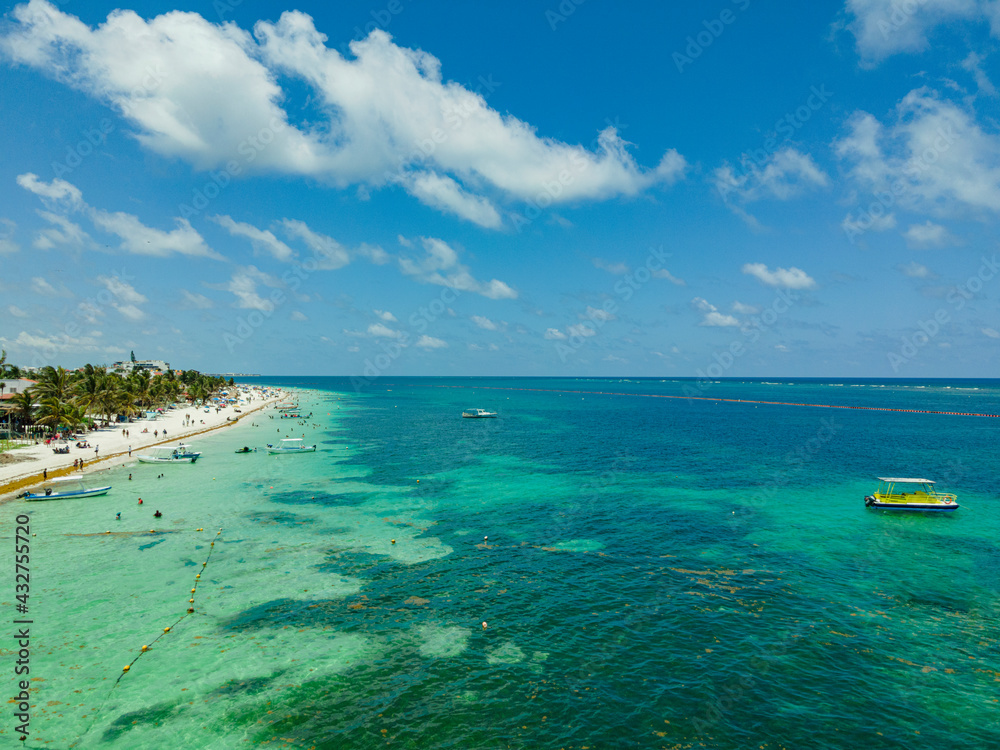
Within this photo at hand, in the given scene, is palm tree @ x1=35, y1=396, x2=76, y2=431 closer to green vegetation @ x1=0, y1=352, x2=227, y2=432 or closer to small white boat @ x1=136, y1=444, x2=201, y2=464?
green vegetation @ x1=0, y1=352, x2=227, y2=432

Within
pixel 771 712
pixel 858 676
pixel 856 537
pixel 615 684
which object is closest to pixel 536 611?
pixel 615 684

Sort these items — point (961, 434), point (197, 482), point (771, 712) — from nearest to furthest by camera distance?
point (771, 712) < point (197, 482) < point (961, 434)

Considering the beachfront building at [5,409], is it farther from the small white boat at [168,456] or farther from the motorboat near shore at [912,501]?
the motorboat near shore at [912,501]

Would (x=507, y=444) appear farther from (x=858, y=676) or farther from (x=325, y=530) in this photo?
(x=858, y=676)

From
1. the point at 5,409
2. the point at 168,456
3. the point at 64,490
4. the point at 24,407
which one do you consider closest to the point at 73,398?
the point at 5,409

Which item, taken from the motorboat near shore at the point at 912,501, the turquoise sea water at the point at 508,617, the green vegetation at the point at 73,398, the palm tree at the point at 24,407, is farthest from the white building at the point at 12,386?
the motorboat near shore at the point at 912,501

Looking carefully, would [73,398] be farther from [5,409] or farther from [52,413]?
[52,413]

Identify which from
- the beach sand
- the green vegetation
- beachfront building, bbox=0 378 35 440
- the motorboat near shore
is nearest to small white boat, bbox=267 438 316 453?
the beach sand
